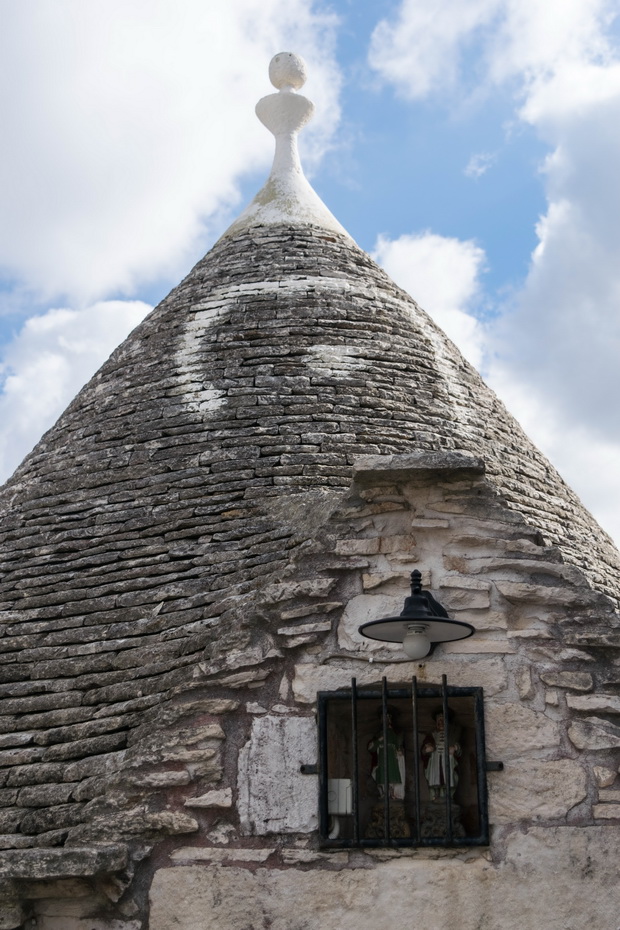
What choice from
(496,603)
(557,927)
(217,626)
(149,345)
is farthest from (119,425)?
(557,927)

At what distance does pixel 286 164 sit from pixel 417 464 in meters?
5.31

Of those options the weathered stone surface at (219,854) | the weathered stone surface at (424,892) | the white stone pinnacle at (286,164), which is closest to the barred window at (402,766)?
the weathered stone surface at (424,892)

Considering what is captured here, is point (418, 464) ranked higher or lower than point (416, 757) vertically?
higher

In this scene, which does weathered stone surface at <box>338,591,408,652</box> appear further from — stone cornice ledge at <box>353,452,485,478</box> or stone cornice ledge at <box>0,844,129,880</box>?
stone cornice ledge at <box>0,844,129,880</box>

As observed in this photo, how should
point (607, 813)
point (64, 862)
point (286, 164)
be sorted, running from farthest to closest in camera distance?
1. point (286, 164)
2. point (607, 813)
3. point (64, 862)

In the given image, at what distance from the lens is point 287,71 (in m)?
10.3

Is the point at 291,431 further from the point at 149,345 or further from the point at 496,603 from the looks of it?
the point at 496,603

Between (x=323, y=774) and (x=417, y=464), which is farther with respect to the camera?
(x=417, y=464)

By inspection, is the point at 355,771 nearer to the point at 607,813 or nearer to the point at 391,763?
the point at 391,763

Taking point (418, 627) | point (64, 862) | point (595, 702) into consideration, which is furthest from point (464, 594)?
point (64, 862)

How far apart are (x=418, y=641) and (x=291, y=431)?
256 centimetres

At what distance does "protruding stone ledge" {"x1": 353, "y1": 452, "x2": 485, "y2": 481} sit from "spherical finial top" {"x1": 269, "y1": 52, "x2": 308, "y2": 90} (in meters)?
5.74

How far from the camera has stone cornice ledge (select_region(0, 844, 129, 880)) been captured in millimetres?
4930

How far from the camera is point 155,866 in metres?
5.09
